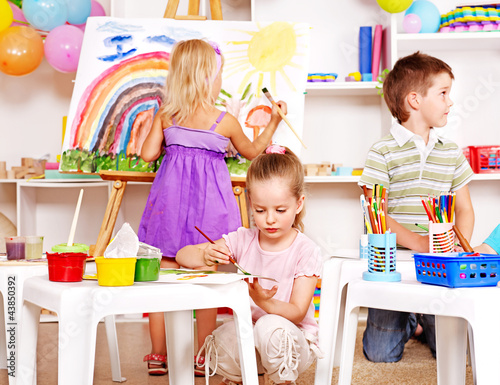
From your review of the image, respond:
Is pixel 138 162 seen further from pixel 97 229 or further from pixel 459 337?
pixel 459 337

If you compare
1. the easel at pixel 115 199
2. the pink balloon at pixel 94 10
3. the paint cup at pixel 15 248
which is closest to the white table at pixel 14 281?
the paint cup at pixel 15 248

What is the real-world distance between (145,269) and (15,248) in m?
0.57

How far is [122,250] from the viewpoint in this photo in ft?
3.34

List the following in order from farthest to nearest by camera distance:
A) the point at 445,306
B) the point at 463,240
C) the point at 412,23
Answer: the point at 412,23
the point at 463,240
the point at 445,306

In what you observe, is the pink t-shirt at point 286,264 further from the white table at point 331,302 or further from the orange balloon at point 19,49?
the orange balloon at point 19,49

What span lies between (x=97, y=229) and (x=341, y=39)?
4.94 ft

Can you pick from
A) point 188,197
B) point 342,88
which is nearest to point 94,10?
point 342,88

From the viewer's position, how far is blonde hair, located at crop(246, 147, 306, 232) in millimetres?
1403

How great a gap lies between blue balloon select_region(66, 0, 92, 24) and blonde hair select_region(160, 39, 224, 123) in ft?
2.88

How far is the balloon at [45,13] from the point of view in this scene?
266 centimetres

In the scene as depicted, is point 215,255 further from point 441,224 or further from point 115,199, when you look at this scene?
point 115,199

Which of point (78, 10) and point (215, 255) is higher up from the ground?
point (78, 10)

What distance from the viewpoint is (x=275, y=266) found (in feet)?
4.76

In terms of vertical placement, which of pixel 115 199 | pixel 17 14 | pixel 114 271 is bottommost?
pixel 114 271
